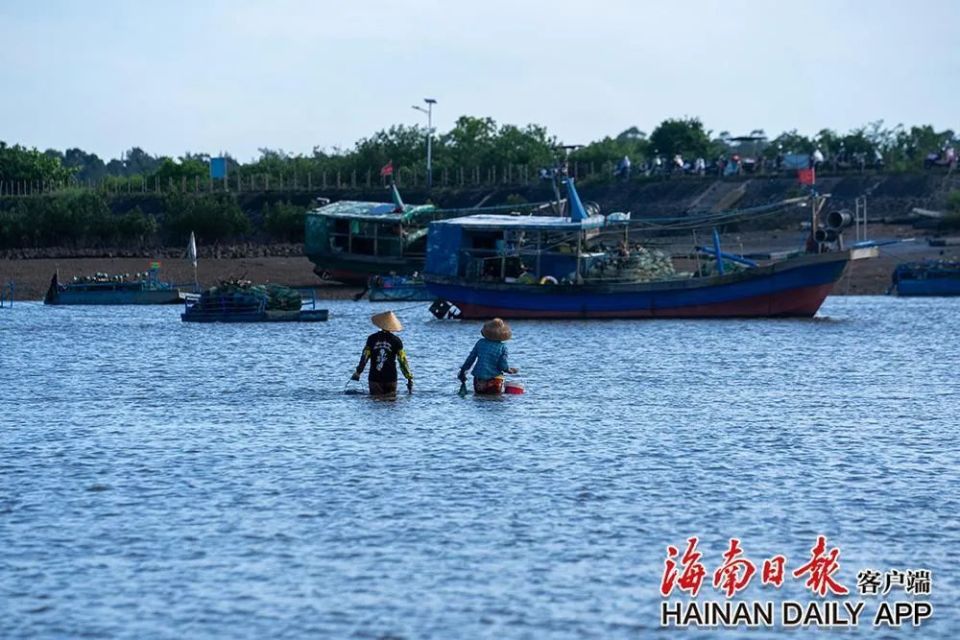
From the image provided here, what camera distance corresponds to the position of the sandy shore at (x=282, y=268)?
248ft

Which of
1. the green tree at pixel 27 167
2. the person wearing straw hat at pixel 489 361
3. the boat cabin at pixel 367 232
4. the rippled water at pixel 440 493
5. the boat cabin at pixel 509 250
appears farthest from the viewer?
the green tree at pixel 27 167

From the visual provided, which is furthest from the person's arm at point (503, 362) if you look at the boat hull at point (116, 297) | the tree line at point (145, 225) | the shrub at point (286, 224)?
the tree line at point (145, 225)

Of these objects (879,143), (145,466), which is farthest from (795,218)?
(145,466)

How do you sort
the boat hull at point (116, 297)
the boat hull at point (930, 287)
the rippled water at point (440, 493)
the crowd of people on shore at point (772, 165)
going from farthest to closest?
the crowd of people on shore at point (772, 165), the boat hull at point (116, 297), the boat hull at point (930, 287), the rippled water at point (440, 493)

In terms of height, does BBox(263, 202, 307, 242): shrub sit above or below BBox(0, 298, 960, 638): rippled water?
Answer: above

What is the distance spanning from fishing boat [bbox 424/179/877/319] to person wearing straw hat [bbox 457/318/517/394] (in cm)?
2492

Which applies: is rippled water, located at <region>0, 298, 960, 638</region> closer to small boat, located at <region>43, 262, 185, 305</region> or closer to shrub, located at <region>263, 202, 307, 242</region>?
small boat, located at <region>43, 262, 185, 305</region>

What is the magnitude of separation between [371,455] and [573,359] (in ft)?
60.7

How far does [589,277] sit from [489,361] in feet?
89.2

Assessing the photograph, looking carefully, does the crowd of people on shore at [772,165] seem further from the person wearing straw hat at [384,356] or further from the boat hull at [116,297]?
the person wearing straw hat at [384,356]

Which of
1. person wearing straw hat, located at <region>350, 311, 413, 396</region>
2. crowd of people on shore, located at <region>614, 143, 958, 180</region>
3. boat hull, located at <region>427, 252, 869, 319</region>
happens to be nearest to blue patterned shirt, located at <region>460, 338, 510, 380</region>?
person wearing straw hat, located at <region>350, 311, 413, 396</region>

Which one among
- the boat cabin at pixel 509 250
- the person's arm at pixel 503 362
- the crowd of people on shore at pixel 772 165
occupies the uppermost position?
the crowd of people on shore at pixel 772 165

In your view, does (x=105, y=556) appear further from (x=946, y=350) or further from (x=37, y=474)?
(x=946, y=350)

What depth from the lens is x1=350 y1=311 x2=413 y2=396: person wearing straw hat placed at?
86.2ft
